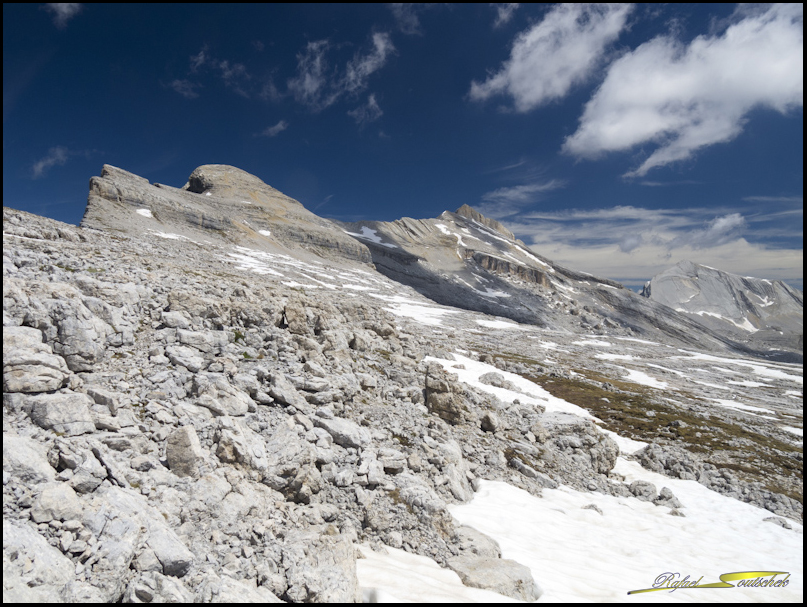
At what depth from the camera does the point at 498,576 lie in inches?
355

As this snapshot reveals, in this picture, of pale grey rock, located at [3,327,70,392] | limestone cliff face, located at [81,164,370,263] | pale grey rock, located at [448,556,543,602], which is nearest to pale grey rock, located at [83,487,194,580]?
pale grey rock, located at [3,327,70,392]

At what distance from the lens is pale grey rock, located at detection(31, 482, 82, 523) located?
592 cm

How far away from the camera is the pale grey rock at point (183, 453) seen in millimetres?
8375

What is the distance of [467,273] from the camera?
189250 mm

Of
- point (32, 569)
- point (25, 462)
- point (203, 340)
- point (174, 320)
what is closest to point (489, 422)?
point (203, 340)

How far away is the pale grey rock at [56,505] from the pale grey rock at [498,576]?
8479 mm

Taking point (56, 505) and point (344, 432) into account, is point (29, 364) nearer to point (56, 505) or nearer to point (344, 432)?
point (56, 505)

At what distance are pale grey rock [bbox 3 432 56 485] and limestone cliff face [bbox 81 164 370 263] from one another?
283ft

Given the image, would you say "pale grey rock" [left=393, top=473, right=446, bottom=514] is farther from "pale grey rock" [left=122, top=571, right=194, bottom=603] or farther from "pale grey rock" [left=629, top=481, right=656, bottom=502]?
"pale grey rock" [left=629, top=481, right=656, bottom=502]

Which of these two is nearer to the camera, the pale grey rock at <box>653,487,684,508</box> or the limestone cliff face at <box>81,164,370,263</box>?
the pale grey rock at <box>653,487,684,508</box>

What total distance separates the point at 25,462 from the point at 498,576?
10.5m

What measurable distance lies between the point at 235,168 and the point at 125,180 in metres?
72.7

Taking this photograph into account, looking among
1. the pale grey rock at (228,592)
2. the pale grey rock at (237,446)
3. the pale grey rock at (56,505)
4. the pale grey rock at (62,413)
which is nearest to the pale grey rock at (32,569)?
the pale grey rock at (56,505)

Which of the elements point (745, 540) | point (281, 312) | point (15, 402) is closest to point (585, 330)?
point (745, 540)
